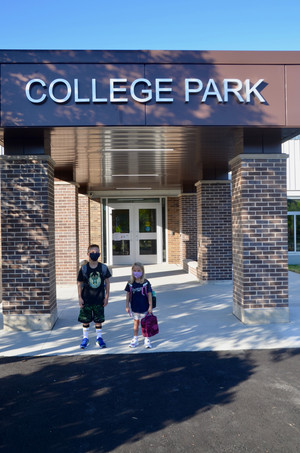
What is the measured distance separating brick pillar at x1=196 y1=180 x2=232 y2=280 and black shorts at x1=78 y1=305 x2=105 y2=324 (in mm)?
6328

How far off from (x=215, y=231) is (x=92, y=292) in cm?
669

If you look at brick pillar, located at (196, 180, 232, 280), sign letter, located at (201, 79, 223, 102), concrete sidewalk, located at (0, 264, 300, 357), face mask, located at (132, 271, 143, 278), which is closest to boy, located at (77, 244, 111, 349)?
concrete sidewalk, located at (0, 264, 300, 357)

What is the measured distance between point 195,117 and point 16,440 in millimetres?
4999

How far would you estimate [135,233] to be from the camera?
721 inches

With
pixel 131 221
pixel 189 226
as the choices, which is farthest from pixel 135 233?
pixel 189 226

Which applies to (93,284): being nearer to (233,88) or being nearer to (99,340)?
(99,340)

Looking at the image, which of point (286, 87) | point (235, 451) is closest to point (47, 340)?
point (235, 451)

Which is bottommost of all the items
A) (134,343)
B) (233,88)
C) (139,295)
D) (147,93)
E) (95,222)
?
(134,343)

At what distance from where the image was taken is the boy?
20.0 feet

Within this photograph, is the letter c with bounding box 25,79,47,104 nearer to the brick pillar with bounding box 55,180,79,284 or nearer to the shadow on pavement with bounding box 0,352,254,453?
the shadow on pavement with bounding box 0,352,254,453

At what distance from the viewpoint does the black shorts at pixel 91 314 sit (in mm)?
6152

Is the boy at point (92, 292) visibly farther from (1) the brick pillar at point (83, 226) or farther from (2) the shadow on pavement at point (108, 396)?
(1) the brick pillar at point (83, 226)

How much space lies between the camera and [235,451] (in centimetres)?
330

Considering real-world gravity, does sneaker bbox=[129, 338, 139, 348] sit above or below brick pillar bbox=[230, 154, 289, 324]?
below
